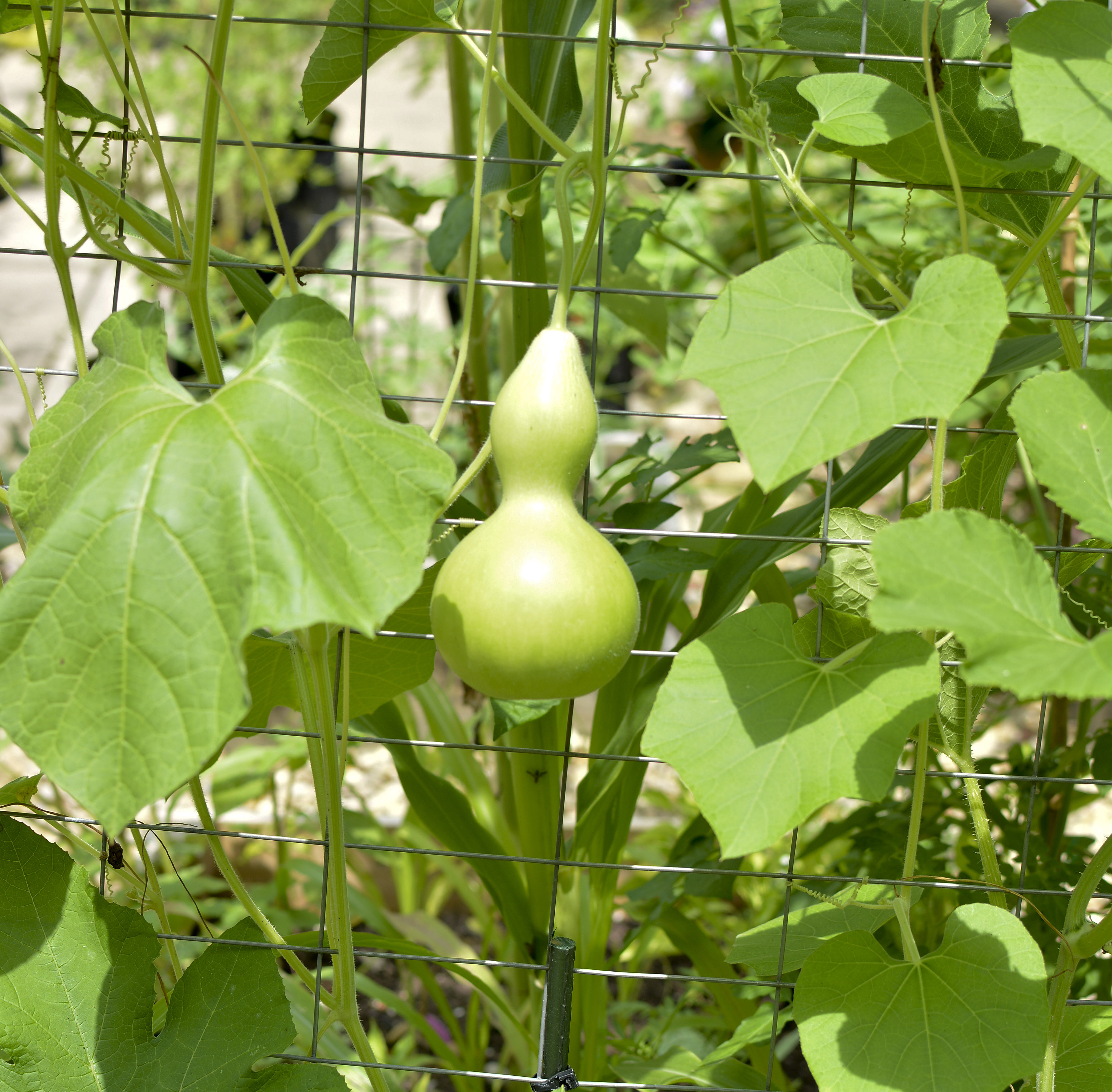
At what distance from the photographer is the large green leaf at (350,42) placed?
667mm

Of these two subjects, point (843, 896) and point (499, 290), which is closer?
point (843, 896)

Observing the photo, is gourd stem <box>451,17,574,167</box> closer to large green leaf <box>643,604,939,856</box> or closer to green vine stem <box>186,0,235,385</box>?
green vine stem <box>186,0,235,385</box>

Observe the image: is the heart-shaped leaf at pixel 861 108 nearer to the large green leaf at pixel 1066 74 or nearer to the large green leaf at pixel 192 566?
the large green leaf at pixel 1066 74

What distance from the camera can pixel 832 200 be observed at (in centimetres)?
211

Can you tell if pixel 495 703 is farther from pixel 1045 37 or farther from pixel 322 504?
pixel 1045 37

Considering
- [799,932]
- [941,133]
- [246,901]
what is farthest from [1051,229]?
[246,901]

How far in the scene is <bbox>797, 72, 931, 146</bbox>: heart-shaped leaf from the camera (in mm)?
555

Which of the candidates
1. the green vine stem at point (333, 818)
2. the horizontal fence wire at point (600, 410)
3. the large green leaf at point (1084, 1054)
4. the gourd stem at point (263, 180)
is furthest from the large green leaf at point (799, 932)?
the gourd stem at point (263, 180)

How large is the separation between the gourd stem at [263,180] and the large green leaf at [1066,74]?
0.38m

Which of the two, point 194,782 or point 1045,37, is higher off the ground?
point 1045,37

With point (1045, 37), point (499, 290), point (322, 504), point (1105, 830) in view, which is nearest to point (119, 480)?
point (322, 504)

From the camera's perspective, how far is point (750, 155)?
3.05ft

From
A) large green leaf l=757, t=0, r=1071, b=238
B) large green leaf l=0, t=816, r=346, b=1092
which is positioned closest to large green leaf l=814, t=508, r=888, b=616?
large green leaf l=757, t=0, r=1071, b=238

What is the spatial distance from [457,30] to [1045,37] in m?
0.32
